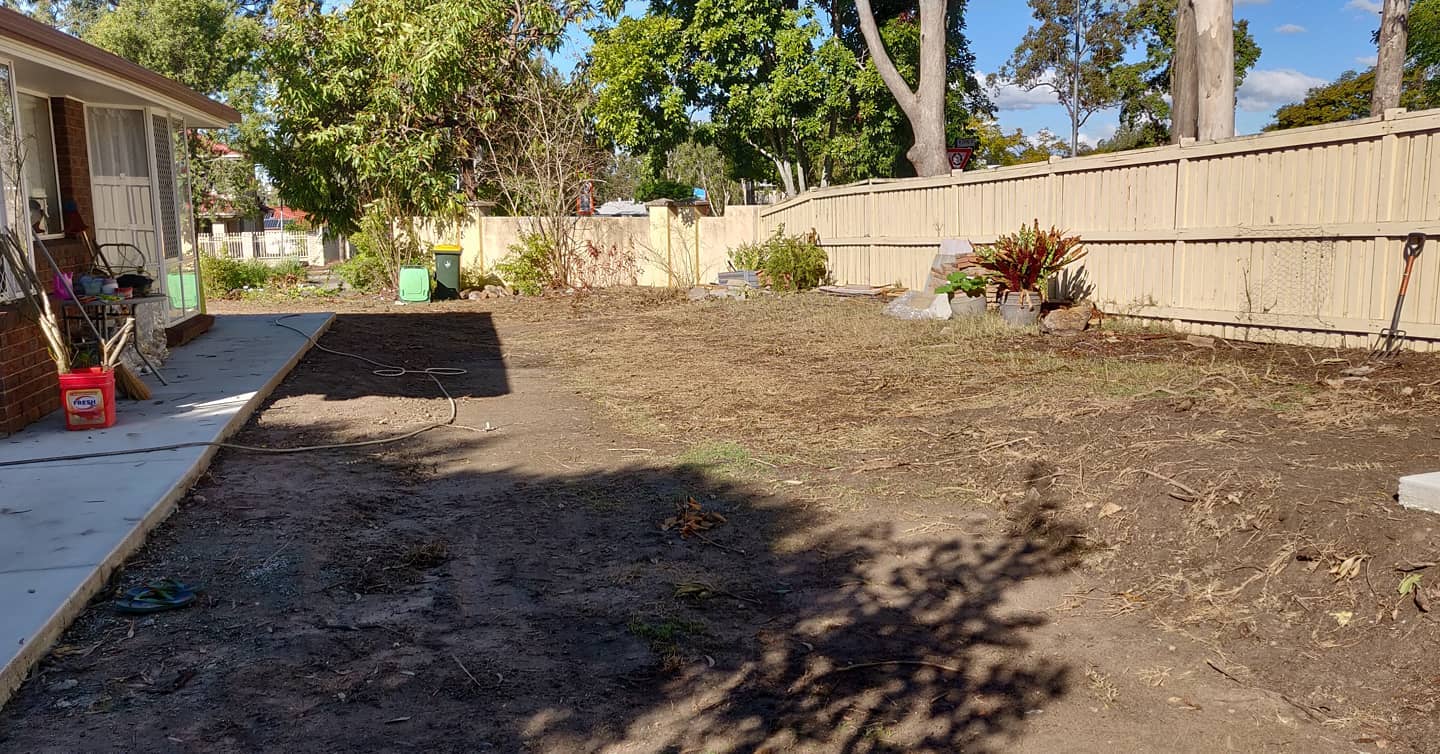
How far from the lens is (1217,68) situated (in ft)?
42.6

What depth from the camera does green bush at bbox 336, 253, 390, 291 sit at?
21.5m

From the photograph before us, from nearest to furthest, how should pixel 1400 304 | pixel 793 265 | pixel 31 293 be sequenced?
pixel 31 293, pixel 1400 304, pixel 793 265

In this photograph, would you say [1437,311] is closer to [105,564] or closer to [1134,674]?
[1134,674]

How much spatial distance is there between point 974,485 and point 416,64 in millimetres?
17095

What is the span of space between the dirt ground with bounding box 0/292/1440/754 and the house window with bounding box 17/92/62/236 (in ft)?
9.20

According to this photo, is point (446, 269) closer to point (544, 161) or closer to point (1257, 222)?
point (544, 161)

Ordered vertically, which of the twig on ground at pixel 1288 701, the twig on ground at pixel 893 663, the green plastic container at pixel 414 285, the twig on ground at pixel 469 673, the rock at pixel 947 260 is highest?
the rock at pixel 947 260

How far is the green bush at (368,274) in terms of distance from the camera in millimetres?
21469

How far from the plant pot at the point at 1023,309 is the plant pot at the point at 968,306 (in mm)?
661

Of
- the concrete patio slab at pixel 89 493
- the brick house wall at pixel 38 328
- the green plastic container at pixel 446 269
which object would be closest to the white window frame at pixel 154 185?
the brick house wall at pixel 38 328

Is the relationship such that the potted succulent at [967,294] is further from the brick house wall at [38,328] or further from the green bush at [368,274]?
the green bush at [368,274]

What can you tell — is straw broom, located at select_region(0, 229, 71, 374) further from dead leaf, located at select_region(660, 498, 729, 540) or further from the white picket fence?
the white picket fence

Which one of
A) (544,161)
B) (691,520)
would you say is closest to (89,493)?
(691,520)

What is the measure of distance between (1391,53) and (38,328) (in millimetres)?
14901
